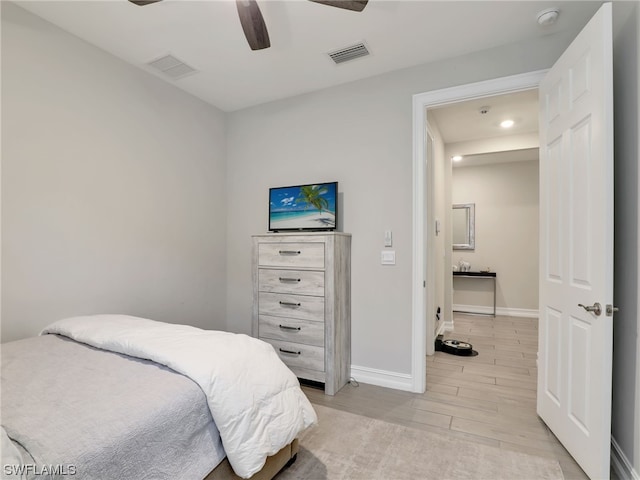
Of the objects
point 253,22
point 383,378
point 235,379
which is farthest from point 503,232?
point 235,379

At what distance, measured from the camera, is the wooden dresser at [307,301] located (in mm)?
2604

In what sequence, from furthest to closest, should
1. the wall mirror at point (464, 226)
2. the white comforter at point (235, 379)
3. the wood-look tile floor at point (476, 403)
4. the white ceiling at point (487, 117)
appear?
the wall mirror at point (464, 226) < the white ceiling at point (487, 117) < the wood-look tile floor at point (476, 403) < the white comforter at point (235, 379)

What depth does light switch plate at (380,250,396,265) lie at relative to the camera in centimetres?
276

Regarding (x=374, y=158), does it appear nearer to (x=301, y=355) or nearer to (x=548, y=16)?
(x=548, y=16)

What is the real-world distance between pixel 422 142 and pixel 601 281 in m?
1.57

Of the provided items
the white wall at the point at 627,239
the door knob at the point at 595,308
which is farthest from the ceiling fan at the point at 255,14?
the door knob at the point at 595,308

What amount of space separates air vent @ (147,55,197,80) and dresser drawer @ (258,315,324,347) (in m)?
2.24

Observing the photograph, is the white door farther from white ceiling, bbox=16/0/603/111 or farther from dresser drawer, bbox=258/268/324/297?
dresser drawer, bbox=258/268/324/297

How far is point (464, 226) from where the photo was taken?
598 centimetres

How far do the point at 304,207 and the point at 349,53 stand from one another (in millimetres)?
1308

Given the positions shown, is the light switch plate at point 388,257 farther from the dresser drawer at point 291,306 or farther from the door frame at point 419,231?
the dresser drawer at point 291,306

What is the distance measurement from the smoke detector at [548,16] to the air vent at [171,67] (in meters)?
2.60

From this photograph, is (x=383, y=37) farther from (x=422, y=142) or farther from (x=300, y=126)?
(x=300, y=126)

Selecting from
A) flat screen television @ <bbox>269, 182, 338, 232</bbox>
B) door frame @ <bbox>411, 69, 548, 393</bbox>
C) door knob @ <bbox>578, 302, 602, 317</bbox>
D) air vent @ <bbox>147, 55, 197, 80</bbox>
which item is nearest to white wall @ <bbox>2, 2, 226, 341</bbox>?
air vent @ <bbox>147, 55, 197, 80</bbox>
